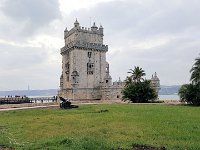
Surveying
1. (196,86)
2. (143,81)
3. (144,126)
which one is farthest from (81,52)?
(144,126)

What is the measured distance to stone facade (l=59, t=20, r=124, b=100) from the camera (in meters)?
69.4

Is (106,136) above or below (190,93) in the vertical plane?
below

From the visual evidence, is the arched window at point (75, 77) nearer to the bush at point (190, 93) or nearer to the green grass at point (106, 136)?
the bush at point (190, 93)

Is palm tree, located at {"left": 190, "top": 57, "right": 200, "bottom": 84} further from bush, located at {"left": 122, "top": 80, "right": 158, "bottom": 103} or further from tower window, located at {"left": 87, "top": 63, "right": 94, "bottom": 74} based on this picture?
tower window, located at {"left": 87, "top": 63, "right": 94, "bottom": 74}

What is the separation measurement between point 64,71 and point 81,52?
27.9 ft

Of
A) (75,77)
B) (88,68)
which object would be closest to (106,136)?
(75,77)

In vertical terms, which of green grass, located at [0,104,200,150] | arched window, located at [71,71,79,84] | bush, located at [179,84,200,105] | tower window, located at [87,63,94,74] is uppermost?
tower window, located at [87,63,94,74]

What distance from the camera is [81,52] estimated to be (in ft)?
230

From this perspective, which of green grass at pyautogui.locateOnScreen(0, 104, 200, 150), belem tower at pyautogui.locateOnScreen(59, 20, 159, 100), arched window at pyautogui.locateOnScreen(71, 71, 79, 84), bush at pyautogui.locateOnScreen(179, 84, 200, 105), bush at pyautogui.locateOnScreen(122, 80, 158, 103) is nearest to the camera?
green grass at pyautogui.locateOnScreen(0, 104, 200, 150)

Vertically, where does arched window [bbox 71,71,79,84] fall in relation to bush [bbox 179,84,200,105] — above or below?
above

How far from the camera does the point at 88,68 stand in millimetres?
70938

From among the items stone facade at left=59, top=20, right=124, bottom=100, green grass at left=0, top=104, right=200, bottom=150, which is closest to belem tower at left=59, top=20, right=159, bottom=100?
stone facade at left=59, top=20, right=124, bottom=100

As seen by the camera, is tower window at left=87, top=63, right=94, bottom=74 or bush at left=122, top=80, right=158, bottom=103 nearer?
bush at left=122, top=80, right=158, bottom=103

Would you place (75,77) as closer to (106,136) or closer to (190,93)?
(190,93)
